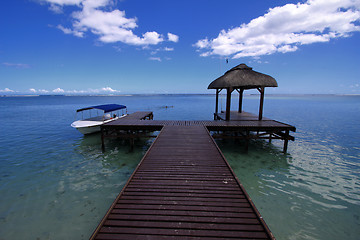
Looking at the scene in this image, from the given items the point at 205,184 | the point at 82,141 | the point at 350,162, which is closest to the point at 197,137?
the point at 205,184

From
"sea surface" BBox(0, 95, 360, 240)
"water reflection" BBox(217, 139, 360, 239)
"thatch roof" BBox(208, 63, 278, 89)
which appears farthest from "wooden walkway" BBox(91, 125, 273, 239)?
"thatch roof" BBox(208, 63, 278, 89)

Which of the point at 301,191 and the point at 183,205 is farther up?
the point at 183,205

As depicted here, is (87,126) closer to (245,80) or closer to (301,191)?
(245,80)

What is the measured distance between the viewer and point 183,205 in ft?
14.1

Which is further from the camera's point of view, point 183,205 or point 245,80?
point 245,80

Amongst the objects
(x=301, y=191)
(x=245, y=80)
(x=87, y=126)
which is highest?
(x=245, y=80)

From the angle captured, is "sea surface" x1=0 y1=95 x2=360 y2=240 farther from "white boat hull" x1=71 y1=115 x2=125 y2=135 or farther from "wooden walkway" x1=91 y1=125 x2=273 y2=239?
"wooden walkway" x1=91 y1=125 x2=273 y2=239

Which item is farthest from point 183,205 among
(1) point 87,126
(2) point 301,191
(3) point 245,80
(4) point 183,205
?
(1) point 87,126

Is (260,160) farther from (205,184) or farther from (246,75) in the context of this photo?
(205,184)

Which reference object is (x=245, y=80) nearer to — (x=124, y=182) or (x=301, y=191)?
(x=301, y=191)

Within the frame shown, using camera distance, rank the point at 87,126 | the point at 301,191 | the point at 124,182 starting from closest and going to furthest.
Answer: the point at 301,191 → the point at 124,182 → the point at 87,126

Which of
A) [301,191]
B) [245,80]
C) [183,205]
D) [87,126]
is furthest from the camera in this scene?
[87,126]

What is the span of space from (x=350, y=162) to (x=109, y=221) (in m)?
15.0

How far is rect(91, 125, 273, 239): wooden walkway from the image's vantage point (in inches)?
137
